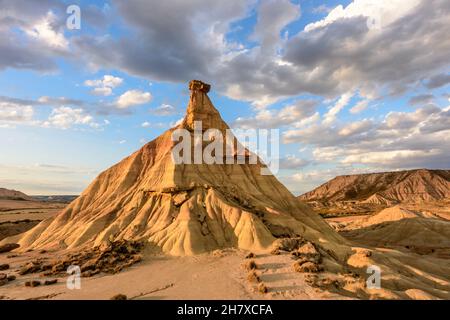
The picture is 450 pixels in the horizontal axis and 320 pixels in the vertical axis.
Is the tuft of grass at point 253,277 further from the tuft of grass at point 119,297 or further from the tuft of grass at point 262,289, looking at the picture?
the tuft of grass at point 119,297

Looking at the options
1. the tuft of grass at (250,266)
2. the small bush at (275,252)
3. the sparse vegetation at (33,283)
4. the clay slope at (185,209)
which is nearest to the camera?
the sparse vegetation at (33,283)

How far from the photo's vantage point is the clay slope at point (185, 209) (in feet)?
102

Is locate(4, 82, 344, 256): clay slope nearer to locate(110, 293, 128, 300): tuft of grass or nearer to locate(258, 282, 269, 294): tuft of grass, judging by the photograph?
locate(258, 282, 269, 294): tuft of grass

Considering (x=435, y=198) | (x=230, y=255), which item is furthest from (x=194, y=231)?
(x=435, y=198)

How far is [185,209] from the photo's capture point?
33562 millimetres

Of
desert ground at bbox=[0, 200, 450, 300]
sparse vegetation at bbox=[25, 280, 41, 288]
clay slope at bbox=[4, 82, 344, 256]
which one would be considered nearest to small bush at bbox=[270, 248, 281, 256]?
desert ground at bbox=[0, 200, 450, 300]

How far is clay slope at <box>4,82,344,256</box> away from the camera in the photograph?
102ft

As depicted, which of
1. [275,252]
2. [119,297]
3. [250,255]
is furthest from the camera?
[275,252]

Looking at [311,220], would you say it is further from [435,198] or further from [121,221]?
[435,198]

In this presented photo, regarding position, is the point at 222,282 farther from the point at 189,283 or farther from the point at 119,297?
the point at 119,297

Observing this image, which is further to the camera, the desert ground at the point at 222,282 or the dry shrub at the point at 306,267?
the dry shrub at the point at 306,267

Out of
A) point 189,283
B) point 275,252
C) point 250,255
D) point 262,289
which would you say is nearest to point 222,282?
point 189,283

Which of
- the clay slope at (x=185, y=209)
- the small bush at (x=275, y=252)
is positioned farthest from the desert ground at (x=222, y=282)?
the clay slope at (x=185, y=209)
